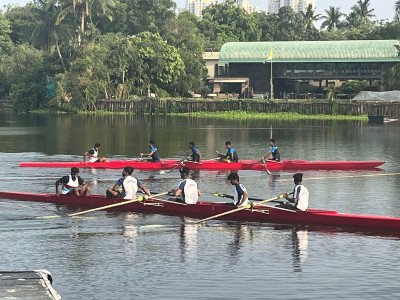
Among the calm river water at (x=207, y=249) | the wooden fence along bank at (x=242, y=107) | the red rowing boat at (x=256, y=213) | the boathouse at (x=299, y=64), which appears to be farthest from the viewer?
the boathouse at (x=299, y=64)

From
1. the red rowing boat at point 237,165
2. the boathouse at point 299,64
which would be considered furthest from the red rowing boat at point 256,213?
the boathouse at point 299,64

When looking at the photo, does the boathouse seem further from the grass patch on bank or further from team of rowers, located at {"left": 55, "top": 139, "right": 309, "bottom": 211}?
team of rowers, located at {"left": 55, "top": 139, "right": 309, "bottom": 211}

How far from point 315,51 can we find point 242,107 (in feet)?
45.7

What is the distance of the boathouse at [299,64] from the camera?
106 meters

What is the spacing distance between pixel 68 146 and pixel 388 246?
39067 mm

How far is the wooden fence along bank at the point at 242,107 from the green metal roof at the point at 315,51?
9871 mm

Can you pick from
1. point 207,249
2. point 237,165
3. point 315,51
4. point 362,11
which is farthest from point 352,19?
point 207,249

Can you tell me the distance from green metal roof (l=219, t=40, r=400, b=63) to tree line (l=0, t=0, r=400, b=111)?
4894mm

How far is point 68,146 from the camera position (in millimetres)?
61375

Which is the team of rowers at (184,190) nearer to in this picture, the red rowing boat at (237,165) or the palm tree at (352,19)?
the red rowing boat at (237,165)

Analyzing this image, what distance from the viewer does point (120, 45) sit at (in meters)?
106

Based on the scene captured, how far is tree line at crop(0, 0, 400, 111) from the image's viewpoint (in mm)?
106062

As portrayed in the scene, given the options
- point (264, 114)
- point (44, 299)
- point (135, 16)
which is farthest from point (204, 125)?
point (44, 299)

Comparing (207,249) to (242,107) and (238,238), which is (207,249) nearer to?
(238,238)
